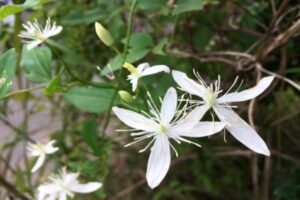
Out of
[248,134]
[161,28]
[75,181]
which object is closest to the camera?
[248,134]

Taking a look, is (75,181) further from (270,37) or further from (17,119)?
(17,119)

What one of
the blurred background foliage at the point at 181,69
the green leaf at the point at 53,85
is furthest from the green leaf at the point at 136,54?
the green leaf at the point at 53,85

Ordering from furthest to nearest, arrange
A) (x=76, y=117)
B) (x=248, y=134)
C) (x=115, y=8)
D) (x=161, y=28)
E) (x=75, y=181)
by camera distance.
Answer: (x=76, y=117)
(x=161, y=28)
(x=115, y=8)
(x=75, y=181)
(x=248, y=134)

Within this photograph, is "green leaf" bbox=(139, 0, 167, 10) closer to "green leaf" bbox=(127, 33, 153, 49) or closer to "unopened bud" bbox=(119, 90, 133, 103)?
"green leaf" bbox=(127, 33, 153, 49)

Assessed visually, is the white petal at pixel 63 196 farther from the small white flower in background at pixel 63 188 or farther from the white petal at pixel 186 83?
the white petal at pixel 186 83

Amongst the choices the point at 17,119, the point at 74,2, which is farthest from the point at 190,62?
the point at 17,119

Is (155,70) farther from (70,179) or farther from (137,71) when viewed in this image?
(70,179)
